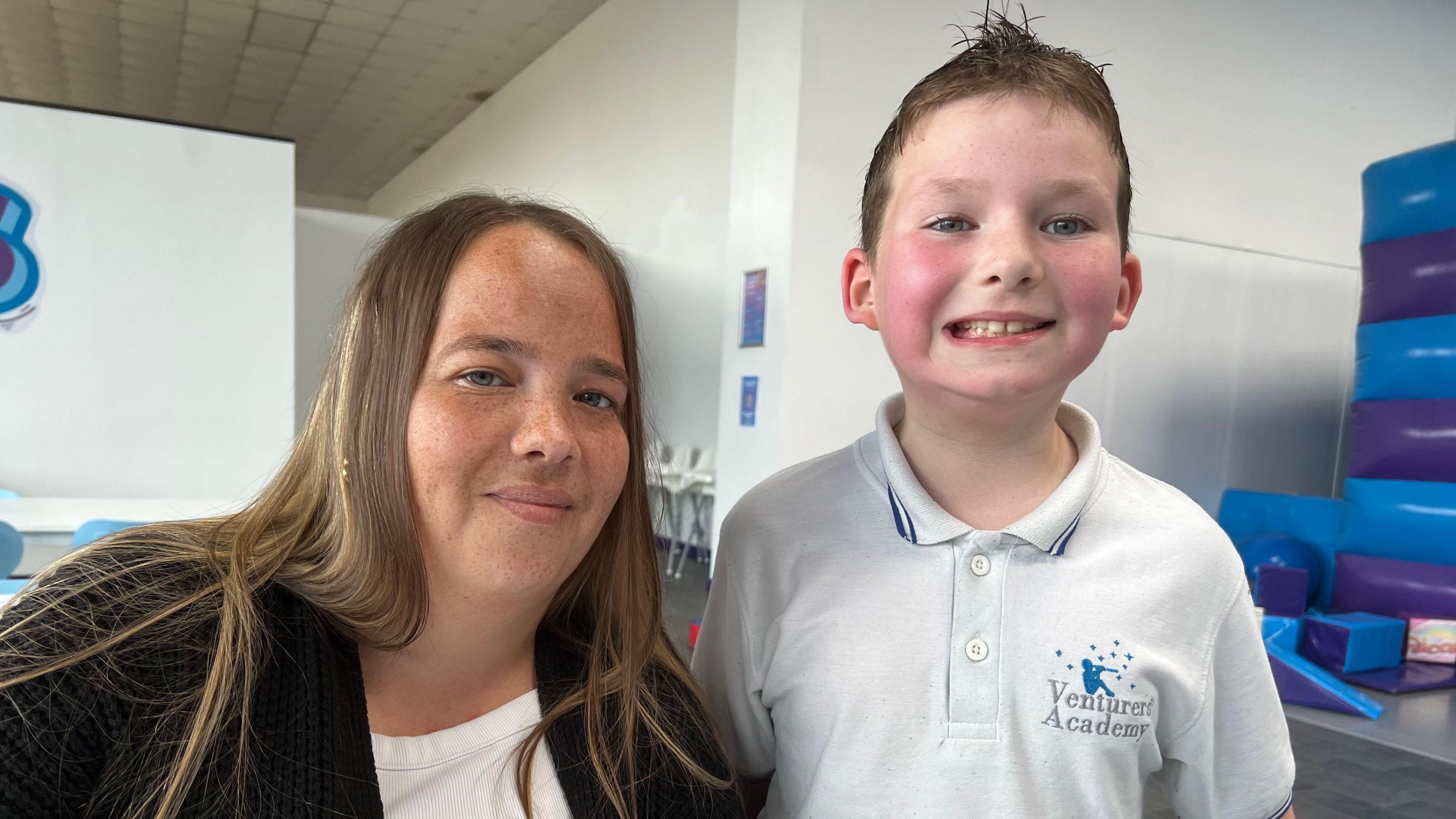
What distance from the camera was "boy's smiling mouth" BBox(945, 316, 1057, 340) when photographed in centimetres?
98

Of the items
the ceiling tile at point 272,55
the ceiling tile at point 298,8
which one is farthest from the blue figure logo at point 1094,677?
the ceiling tile at point 272,55

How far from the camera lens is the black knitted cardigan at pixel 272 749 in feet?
2.62

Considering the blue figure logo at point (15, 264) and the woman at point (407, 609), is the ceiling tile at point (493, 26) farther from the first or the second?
the woman at point (407, 609)

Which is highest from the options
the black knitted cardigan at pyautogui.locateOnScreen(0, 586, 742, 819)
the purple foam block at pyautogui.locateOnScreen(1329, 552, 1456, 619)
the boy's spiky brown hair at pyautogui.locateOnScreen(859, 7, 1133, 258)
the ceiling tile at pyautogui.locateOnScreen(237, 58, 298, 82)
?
the ceiling tile at pyautogui.locateOnScreen(237, 58, 298, 82)

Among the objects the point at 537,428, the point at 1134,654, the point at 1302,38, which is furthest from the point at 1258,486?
the point at 537,428

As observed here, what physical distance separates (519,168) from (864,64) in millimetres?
6179

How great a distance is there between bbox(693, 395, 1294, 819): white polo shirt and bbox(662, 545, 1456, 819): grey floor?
129 cm

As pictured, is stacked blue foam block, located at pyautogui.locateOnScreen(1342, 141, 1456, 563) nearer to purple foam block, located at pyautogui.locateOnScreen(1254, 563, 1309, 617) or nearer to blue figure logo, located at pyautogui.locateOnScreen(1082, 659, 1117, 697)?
purple foam block, located at pyautogui.locateOnScreen(1254, 563, 1309, 617)

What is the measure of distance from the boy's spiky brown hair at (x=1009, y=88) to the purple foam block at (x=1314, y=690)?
346 centimetres

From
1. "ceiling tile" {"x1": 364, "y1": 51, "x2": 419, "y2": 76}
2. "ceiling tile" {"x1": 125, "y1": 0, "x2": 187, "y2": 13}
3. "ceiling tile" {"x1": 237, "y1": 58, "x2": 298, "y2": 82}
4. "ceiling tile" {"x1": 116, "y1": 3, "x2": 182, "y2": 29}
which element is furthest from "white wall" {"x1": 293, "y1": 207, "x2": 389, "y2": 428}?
"ceiling tile" {"x1": 237, "y1": 58, "x2": 298, "y2": 82}

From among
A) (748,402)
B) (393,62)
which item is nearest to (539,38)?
(393,62)

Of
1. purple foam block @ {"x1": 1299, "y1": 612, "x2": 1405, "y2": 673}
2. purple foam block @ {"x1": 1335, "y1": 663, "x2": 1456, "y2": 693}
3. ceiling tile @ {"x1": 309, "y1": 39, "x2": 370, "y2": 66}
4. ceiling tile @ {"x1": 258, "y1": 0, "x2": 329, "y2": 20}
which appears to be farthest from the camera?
ceiling tile @ {"x1": 309, "y1": 39, "x2": 370, "y2": 66}

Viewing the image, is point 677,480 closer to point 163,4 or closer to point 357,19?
point 357,19

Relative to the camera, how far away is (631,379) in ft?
3.67
